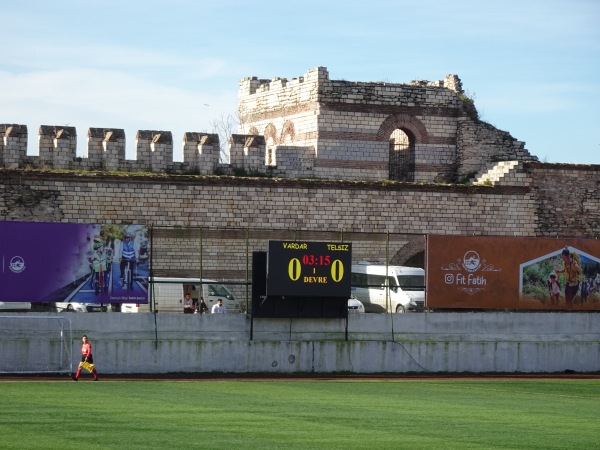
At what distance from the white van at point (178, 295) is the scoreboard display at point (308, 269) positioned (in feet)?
4.94

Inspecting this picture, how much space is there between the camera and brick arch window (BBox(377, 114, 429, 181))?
40125 millimetres

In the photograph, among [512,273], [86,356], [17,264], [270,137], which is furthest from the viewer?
[270,137]

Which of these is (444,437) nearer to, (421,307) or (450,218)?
(421,307)

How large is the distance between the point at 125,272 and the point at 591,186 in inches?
671

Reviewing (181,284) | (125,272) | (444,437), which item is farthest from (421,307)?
(444,437)

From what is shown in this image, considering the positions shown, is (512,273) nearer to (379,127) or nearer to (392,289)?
(392,289)

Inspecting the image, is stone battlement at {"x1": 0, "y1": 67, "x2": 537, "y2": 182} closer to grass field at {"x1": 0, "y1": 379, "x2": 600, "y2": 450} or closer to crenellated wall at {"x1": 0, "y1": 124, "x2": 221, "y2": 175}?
crenellated wall at {"x1": 0, "y1": 124, "x2": 221, "y2": 175}

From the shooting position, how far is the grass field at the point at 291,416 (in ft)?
53.9

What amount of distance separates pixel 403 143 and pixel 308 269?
42.1ft

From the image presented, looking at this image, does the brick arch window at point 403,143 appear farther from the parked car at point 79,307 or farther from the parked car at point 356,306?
the parked car at point 79,307

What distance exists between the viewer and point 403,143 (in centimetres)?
4184

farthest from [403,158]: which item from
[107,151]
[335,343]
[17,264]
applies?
[17,264]

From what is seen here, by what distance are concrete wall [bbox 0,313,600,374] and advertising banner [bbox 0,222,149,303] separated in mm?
775

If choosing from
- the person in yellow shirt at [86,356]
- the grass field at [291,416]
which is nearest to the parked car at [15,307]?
the person in yellow shirt at [86,356]
